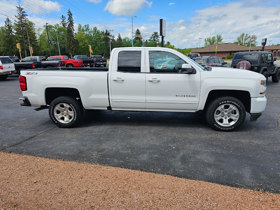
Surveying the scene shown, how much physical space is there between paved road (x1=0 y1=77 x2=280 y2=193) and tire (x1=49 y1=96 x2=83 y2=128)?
0.63ft

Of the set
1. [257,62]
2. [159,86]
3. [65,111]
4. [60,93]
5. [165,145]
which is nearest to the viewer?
[165,145]

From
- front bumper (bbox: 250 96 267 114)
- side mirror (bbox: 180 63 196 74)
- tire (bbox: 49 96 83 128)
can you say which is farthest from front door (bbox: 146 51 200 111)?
tire (bbox: 49 96 83 128)

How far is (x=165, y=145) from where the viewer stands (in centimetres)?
389

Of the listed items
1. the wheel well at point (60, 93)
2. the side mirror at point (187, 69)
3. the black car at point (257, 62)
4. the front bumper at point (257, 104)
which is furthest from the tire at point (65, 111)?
the black car at point (257, 62)

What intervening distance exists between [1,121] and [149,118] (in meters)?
4.24

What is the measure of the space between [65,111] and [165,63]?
2.73m

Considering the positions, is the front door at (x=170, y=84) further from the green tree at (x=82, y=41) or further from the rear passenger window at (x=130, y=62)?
the green tree at (x=82, y=41)

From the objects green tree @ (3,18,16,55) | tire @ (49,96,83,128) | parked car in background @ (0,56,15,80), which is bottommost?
tire @ (49,96,83,128)

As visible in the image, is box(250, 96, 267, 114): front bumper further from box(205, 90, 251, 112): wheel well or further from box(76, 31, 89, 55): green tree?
box(76, 31, 89, 55): green tree

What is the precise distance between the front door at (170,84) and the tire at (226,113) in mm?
417

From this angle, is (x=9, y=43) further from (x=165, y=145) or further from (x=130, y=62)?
(x=165, y=145)

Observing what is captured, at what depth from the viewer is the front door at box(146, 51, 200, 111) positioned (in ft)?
14.6

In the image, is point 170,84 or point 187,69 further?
point 170,84

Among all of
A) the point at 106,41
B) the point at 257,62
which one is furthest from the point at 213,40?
the point at 257,62
